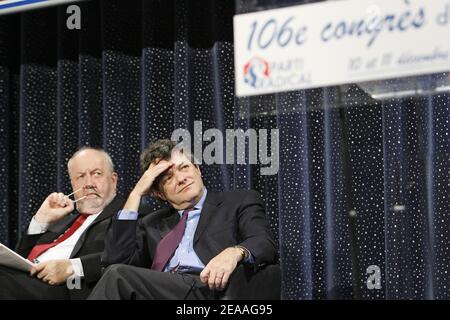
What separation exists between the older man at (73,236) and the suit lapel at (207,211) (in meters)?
0.37

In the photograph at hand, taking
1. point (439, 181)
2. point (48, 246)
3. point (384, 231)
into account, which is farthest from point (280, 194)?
point (48, 246)

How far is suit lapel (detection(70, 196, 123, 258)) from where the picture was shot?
2652 mm

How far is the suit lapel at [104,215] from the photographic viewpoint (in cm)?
265

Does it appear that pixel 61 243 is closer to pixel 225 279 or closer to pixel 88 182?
pixel 88 182

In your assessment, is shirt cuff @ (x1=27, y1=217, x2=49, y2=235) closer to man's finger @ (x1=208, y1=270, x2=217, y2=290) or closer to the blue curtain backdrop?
the blue curtain backdrop

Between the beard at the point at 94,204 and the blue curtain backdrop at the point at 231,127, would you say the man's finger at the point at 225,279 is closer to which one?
the blue curtain backdrop at the point at 231,127

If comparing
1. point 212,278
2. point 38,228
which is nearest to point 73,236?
point 38,228

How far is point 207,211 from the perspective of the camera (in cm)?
238

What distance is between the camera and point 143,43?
3070mm

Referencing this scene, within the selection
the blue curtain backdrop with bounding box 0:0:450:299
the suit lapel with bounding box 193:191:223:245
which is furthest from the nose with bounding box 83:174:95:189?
the suit lapel with bounding box 193:191:223:245

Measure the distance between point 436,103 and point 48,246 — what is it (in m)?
1.45

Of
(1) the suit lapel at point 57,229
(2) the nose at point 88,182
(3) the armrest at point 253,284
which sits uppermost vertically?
(2) the nose at point 88,182

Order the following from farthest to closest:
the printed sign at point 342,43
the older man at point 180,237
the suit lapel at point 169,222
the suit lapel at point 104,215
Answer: the suit lapel at point 104,215
the suit lapel at point 169,222
the older man at point 180,237
the printed sign at point 342,43

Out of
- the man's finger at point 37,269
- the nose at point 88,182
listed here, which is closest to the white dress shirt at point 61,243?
the nose at point 88,182
